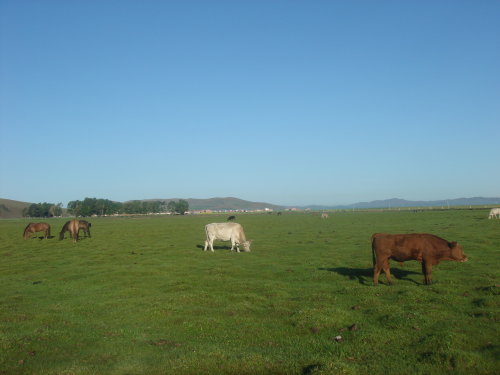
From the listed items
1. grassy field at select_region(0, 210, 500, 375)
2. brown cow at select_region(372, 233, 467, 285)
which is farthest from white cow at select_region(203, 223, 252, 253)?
brown cow at select_region(372, 233, 467, 285)

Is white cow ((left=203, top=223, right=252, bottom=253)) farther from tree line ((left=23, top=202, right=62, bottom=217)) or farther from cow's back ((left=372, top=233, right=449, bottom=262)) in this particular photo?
tree line ((left=23, top=202, right=62, bottom=217))

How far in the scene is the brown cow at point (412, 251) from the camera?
14.1 meters

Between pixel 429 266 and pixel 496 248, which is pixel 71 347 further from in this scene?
pixel 496 248

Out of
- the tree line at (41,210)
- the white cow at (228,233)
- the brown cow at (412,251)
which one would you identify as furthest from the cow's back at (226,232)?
the tree line at (41,210)

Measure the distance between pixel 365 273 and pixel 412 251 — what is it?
2.88m

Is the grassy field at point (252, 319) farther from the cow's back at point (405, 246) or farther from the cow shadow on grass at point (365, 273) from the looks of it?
the cow's back at point (405, 246)

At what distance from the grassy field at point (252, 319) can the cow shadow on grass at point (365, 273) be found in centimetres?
9

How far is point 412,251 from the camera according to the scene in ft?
46.3

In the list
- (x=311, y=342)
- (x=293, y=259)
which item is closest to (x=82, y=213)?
(x=293, y=259)

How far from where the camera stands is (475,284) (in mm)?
13812

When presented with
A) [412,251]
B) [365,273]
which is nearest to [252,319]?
[412,251]

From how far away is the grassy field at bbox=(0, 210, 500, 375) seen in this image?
303 inches

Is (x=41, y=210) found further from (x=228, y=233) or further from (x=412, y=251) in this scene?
(x=412, y=251)

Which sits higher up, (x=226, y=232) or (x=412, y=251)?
(x=226, y=232)
